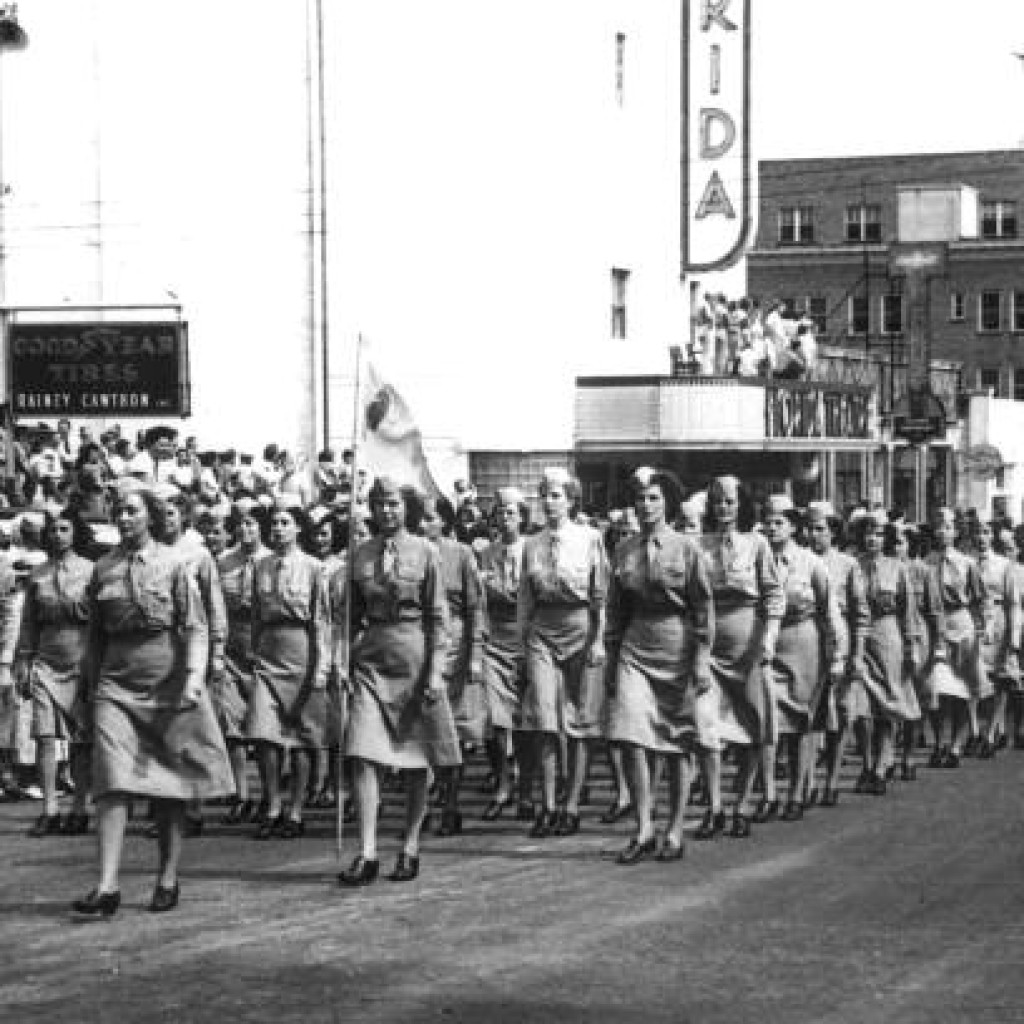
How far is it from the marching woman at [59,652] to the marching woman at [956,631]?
688 cm

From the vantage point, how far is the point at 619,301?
3766cm

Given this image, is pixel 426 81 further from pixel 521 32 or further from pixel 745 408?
pixel 745 408

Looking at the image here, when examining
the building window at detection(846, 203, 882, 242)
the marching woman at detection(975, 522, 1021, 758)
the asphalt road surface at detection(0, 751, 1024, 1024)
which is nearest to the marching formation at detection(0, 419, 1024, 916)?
the asphalt road surface at detection(0, 751, 1024, 1024)

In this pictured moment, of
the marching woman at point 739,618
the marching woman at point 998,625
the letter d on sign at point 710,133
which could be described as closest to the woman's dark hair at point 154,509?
the marching woman at point 739,618

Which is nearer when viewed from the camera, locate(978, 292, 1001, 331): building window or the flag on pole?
the flag on pole

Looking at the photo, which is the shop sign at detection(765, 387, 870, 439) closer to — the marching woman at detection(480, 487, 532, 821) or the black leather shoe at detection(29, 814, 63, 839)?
the marching woman at detection(480, 487, 532, 821)

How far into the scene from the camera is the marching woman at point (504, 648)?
14883 mm

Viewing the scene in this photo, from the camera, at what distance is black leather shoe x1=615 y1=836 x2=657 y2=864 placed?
40.9ft

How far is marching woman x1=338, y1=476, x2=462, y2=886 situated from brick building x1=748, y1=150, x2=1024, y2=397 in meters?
A: 68.5

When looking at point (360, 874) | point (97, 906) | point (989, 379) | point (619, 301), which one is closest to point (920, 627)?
point (360, 874)

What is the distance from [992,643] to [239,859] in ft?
27.6

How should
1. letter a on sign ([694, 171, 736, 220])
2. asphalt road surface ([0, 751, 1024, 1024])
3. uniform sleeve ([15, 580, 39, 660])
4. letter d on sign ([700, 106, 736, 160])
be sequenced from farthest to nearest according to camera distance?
letter a on sign ([694, 171, 736, 220]) < letter d on sign ([700, 106, 736, 160]) < uniform sleeve ([15, 580, 39, 660]) < asphalt road surface ([0, 751, 1024, 1024])

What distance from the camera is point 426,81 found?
34.0 m

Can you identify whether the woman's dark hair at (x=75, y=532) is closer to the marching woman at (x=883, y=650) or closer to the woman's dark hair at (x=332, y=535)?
the woman's dark hair at (x=332, y=535)
